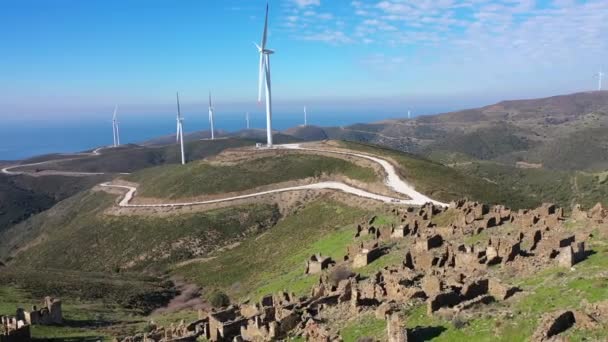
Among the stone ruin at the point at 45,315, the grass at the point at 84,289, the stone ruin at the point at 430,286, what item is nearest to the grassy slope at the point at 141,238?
the grass at the point at 84,289

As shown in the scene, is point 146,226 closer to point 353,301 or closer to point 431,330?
point 353,301

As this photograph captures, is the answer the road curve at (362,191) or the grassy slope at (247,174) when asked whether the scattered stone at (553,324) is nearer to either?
the road curve at (362,191)

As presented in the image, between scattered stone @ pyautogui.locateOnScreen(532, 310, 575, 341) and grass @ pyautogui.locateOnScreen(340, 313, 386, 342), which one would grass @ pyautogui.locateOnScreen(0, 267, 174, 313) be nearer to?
grass @ pyautogui.locateOnScreen(340, 313, 386, 342)

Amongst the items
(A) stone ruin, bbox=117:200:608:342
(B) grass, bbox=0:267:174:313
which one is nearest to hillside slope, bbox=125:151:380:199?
(B) grass, bbox=0:267:174:313

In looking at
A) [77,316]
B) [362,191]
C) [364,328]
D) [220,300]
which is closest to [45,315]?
[77,316]

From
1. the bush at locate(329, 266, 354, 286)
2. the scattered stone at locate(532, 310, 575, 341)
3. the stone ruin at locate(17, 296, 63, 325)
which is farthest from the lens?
the stone ruin at locate(17, 296, 63, 325)
